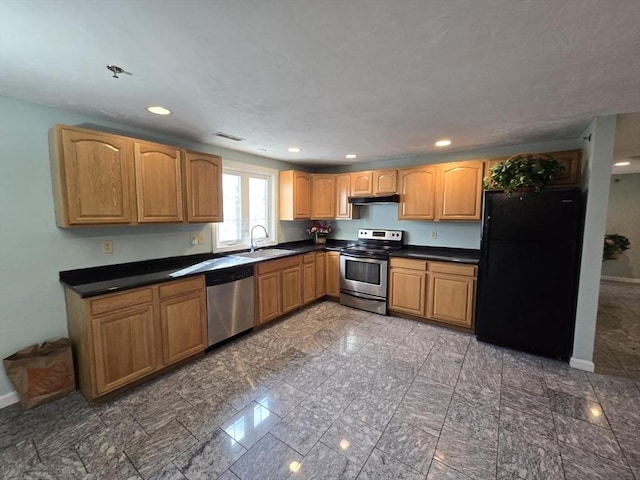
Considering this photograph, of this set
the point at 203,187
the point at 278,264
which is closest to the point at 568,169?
the point at 278,264

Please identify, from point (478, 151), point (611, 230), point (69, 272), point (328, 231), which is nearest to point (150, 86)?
point (69, 272)

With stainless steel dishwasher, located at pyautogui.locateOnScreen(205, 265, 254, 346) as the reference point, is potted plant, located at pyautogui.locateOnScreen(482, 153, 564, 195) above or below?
above

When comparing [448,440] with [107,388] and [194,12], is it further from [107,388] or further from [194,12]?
[194,12]

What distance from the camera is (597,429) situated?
186 centimetres

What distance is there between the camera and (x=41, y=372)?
204 centimetres

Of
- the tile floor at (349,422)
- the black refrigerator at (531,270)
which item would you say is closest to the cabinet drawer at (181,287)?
the tile floor at (349,422)

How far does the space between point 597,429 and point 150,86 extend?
3.80 m

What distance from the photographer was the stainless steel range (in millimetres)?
3865

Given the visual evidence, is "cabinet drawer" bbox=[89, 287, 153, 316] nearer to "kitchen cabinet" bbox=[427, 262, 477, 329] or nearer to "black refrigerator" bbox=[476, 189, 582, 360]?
"kitchen cabinet" bbox=[427, 262, 477, 329]

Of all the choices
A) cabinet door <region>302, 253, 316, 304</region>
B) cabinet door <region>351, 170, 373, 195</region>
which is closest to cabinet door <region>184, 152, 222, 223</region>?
cabinet door <region>302, 253, 316, 304</region>

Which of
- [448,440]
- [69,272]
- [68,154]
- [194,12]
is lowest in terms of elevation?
[448,440]

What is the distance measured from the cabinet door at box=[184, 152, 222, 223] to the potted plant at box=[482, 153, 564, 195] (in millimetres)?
3057

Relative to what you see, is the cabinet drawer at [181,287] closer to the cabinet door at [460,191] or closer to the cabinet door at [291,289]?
the cabinet door at [291,289]

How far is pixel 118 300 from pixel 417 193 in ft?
11.7
